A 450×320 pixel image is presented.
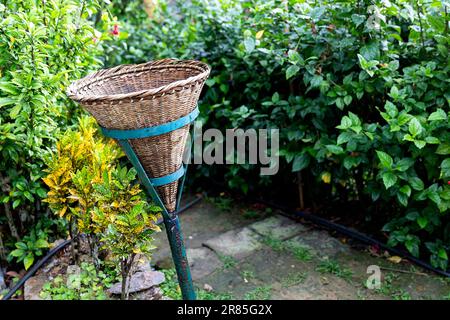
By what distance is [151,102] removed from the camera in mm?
1704

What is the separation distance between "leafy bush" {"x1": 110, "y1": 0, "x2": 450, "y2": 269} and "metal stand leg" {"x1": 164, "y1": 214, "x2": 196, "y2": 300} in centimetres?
109

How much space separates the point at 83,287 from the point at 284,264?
118 centimetres

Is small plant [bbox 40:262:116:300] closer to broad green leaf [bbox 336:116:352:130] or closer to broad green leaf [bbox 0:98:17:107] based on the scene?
broad green leaf [bbox 0:98:17:107]

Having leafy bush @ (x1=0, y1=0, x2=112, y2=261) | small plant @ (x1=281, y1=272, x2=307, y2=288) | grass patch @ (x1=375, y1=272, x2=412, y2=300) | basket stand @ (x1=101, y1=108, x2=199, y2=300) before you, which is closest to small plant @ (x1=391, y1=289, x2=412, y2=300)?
grass patch @ (x1=375, y1=272, x2=412, y2=300)

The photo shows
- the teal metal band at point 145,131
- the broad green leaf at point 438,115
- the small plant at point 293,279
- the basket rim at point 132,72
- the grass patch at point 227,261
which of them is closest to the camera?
the basket rim at point 132,72

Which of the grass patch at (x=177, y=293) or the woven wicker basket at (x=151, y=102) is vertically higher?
the woven wicker basket at (x=151, y=102)

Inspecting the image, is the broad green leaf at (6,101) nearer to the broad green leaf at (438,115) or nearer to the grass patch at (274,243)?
the grass patch at (274,243)

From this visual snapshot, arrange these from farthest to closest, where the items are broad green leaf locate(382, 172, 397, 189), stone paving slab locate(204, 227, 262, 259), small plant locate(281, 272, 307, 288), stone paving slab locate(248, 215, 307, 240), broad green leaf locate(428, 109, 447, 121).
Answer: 1. stone paving slab locate(248, 215, 307, 240)
2. stone paving slab locate(204, 227, 262, 259)
3. small plant locate(281, 272, 307, 288)
4. broad green leaf locate(382, 172, 397, 189)
5. broad green leaf locate(428, 109, 447, 121)

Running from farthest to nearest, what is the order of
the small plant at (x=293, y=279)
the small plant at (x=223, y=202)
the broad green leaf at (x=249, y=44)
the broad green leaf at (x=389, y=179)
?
the small plant at (x=223, y=202), the broad green leaf at (x=249, y=44), the small plant at (x=293, y=279), the broad green leaf at (x=389, y=179)

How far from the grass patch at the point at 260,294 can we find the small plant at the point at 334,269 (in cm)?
36

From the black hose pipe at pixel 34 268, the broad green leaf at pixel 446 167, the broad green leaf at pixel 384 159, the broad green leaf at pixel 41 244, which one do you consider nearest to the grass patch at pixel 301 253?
the broad green leaf at pixel 384 159

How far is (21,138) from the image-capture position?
2.36 m

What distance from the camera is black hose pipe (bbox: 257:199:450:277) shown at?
2.71 metres

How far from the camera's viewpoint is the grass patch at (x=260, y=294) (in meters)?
2.56
